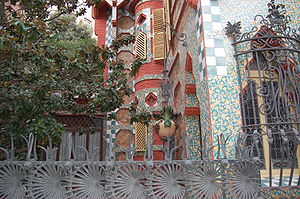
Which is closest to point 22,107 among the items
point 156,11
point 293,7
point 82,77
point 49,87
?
point 49,87

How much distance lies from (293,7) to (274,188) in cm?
360

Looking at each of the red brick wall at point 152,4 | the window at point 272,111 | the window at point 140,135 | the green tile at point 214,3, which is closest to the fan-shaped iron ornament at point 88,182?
the window at point 272,111

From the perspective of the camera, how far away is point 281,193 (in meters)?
3.33

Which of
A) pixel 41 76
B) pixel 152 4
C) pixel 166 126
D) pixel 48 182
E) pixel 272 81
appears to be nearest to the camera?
pixel 48 182

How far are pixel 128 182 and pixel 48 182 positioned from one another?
2.66 ft

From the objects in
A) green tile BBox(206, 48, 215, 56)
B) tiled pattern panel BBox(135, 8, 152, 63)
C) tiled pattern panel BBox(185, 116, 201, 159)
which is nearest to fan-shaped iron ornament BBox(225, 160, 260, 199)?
green tile BBox(206, 48, 215, 56)

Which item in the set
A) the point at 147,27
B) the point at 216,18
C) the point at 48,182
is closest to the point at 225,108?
the point at 216,18

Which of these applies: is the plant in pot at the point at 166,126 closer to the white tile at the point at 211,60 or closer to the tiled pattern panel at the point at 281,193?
the white tile at the point at 211,60

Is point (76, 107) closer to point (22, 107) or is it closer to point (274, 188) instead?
point (22, 107)

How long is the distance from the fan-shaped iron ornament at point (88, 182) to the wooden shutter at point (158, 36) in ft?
25.1

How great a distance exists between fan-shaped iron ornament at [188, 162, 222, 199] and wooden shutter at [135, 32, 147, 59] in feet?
26.7

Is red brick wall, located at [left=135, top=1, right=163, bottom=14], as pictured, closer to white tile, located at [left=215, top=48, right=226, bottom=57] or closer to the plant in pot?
the plant in pot

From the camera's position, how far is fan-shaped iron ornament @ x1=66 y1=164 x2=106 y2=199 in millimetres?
2637

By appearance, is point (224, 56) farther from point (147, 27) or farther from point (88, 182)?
point (147, 27)
